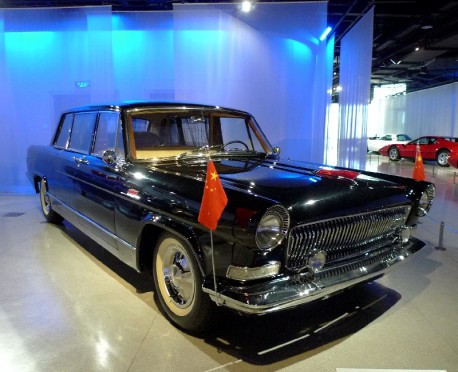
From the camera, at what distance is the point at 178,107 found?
3.87m

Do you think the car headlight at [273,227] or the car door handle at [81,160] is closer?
the car headlight at [273,227]

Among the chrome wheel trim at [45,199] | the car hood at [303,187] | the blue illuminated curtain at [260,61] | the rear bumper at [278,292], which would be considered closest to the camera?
the rear bumper at [278,292]

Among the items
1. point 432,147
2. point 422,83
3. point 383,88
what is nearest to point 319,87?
point 432,147

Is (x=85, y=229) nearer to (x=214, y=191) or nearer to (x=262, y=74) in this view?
(x=214, y=191)

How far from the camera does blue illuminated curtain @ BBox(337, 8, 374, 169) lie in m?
Result: 9.63

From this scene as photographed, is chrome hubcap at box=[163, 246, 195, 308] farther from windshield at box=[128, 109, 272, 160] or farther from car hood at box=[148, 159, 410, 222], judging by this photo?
windshield at box=[128, 109, 272, 160]

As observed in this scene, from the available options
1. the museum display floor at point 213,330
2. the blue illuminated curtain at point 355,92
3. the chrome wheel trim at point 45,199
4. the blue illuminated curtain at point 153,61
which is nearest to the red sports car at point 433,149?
the blue illuminated curtain at point 355,92

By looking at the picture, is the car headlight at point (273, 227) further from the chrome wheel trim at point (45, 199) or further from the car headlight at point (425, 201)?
the chrome wheel trim at point (45, 199)

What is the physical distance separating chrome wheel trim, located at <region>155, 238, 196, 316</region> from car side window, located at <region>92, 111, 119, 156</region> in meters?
1.19

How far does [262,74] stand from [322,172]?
5607 millimetres

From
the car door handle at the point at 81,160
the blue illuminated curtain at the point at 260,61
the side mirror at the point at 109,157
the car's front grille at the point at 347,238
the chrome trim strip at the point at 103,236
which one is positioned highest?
the blue illuminated curtain at the point at 260,61

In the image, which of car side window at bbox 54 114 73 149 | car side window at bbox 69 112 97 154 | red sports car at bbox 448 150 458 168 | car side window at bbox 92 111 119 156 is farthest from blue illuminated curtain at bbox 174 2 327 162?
red sports car at bbox 448 150 458 168

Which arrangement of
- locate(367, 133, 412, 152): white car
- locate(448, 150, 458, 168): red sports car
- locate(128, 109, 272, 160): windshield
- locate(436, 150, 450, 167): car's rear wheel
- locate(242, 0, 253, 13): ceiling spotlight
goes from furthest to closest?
locate(367, 133, 412, 152): white car, locate(436, 150, 450, 167): car's rear wheel, locate(448, 150, 458, 168): red sports car, locate(242, 0, 253, 13): ceiling spotlight, locate(128, 109, 272, 160): windshield

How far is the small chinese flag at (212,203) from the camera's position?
2350mm
